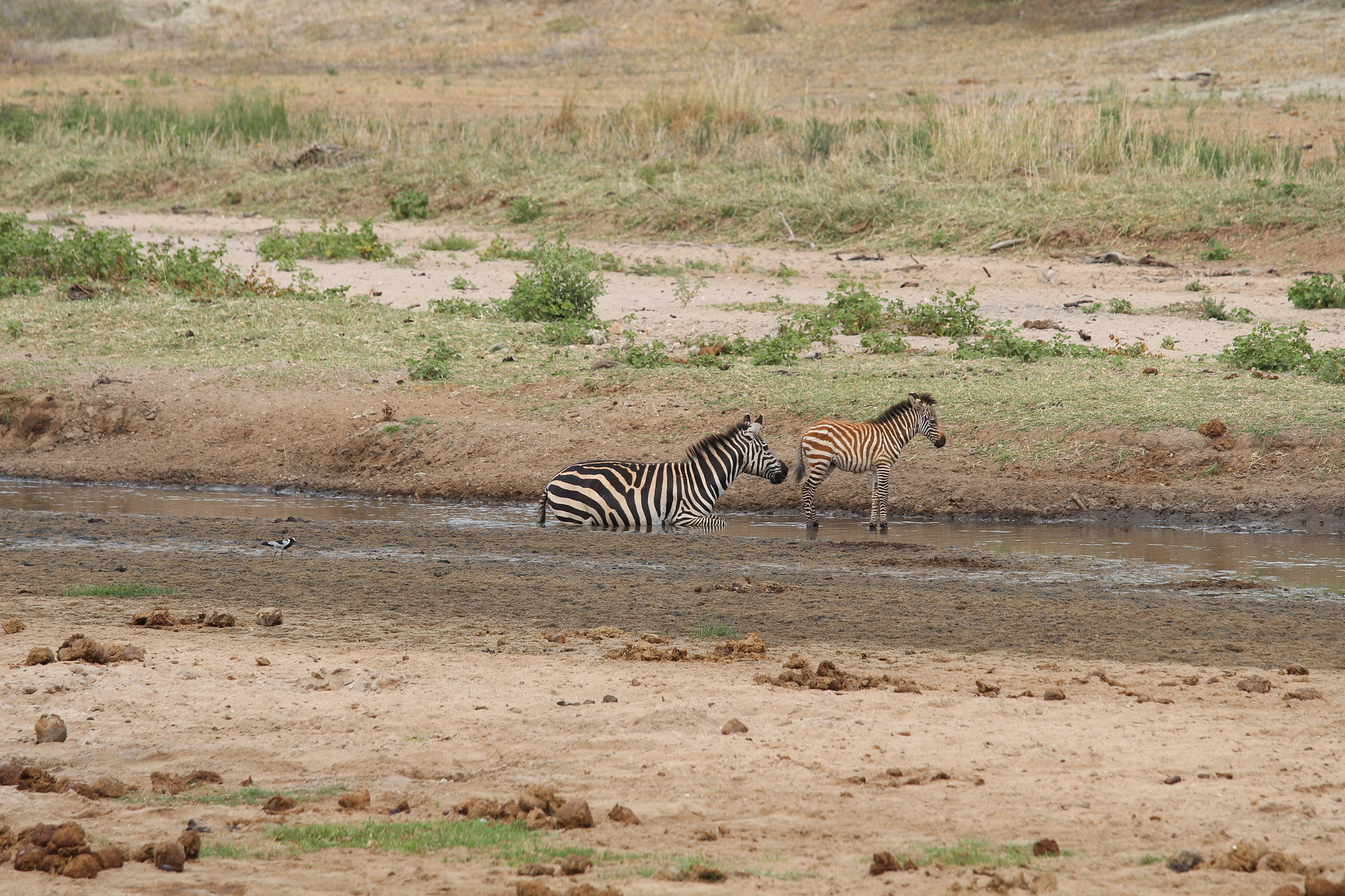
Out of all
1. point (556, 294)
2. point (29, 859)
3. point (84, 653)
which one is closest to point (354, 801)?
point (29, 859)

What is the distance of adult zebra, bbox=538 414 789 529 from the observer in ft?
34.1

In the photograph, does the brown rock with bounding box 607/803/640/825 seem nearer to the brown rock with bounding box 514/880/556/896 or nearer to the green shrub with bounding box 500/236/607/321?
the brown rock with bounding box 514/880/556/896

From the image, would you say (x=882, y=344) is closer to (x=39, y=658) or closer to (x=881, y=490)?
(x=881, y=490)

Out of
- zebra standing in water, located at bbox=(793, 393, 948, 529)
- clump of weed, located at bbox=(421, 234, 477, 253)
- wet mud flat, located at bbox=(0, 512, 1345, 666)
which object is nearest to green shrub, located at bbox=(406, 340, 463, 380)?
wet mud flat, located at bbox=(0, 512, 1345, 666)

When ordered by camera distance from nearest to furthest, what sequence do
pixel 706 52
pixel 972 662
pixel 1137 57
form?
pixel 972 662, pixel 1137 57, pixel 706 52

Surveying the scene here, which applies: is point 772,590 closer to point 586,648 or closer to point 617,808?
point 586,648

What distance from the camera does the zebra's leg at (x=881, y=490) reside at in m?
10.5

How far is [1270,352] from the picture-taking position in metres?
12.8

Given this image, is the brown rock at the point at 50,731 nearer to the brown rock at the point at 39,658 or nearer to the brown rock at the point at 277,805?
the brown rock at the point at 39,658

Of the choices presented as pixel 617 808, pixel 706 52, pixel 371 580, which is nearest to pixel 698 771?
pixel 617 808

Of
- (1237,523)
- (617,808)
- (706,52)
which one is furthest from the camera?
(706,52)

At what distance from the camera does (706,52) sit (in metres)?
39.3

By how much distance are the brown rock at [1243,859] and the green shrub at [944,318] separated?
36.1 ft

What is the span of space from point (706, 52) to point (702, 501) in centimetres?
3119
